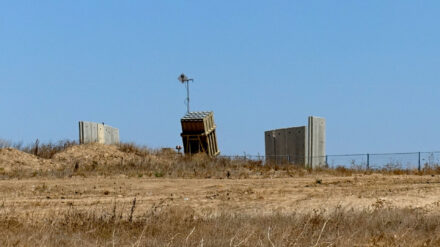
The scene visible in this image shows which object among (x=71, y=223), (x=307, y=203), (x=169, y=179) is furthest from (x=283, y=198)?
(x=71, y=223)

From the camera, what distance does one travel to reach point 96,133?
3431cm

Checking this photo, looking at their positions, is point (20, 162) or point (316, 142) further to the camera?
point (316, 142)

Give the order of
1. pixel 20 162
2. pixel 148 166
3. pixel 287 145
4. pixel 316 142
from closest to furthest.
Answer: pixel 148 166, pixel 20 162, pixel 316 142, pixel 287 145

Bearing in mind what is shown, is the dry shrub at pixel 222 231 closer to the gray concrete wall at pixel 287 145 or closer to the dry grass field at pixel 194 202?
the dry grass field at pixel 194 202

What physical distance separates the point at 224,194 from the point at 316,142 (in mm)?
14715

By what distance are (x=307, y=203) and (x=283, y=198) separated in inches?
43.1

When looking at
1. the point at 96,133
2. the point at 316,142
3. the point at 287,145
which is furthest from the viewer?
the point at 96,133

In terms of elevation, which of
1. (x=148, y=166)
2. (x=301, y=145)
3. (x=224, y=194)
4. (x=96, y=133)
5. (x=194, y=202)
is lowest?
(x=194, y=202)

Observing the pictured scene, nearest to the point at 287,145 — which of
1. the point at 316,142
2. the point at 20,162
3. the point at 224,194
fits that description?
the point at 316,142

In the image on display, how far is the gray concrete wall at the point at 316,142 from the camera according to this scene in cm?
3184

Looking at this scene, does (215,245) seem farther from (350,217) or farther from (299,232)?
(350,217)

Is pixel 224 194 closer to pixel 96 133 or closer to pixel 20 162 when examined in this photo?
pixel 20 162

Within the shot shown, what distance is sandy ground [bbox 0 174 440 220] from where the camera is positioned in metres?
16.4

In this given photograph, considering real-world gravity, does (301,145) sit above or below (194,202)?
above
